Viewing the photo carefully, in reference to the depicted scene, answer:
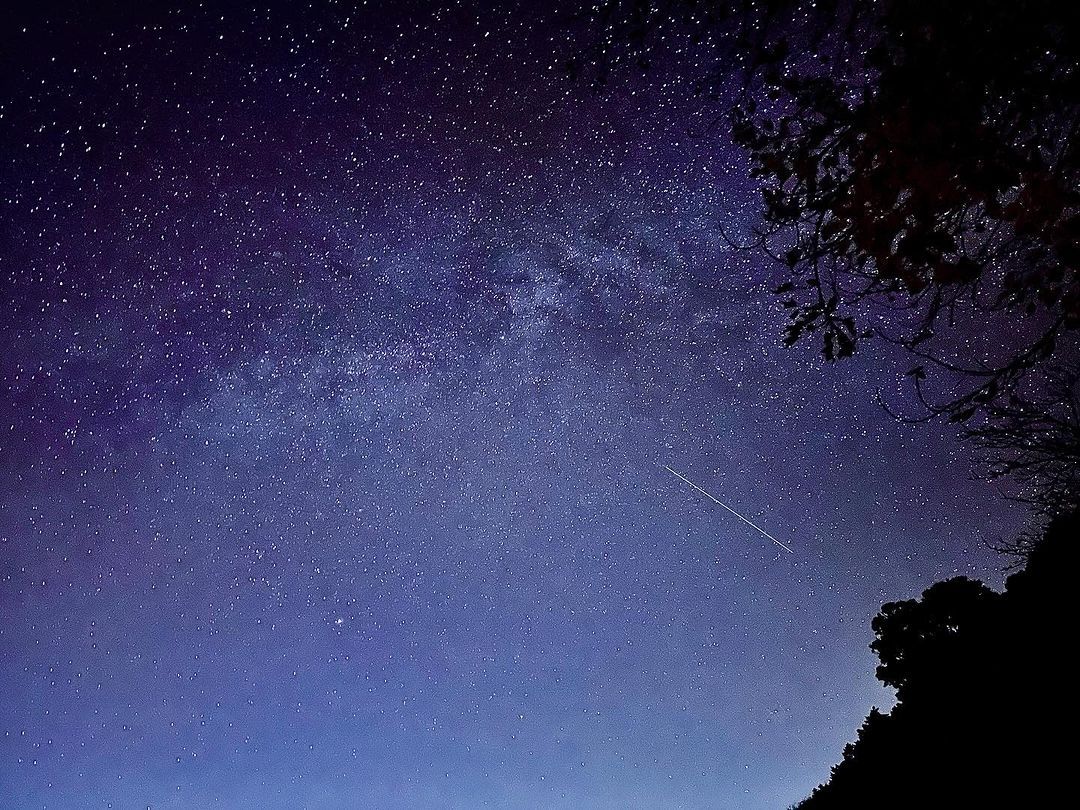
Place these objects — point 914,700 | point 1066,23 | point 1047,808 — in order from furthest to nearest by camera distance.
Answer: point 914,700, point 1047,808, point 1066,23

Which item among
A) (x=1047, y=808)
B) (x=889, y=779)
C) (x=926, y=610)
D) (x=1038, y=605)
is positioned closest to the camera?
(x=1047, y=808)

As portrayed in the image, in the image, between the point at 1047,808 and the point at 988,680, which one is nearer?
the point at 1047,808

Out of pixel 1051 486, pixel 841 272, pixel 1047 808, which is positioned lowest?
pixel 1047 808

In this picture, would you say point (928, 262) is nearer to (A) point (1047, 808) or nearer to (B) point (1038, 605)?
(A) point (1047, 808)

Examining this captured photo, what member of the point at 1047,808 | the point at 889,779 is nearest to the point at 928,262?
the point at 1047,808

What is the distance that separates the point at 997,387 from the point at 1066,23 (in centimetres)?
216

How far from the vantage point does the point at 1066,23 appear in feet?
12.2

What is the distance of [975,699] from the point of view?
708 cm

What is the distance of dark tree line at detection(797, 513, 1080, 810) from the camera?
5.12 meters

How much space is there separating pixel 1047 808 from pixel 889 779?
307 cm

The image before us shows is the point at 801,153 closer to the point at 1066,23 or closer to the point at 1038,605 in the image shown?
the point at 1066,23

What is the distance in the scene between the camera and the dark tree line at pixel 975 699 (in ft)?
16.8

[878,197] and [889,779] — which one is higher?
[878,197]

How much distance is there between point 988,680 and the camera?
7.09 metres
